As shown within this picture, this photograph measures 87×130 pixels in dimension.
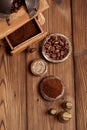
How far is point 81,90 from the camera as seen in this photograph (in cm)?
150

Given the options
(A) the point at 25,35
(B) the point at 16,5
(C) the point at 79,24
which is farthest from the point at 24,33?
(C) the point at 79,24

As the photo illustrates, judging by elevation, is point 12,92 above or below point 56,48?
below

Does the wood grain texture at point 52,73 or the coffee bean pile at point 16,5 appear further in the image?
the wood grain texture at point 52,73

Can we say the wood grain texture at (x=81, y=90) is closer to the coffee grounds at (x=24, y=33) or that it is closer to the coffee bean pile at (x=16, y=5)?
the coffee grounds at (x=24, y=33)

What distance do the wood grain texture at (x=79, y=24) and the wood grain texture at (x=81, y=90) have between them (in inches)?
1.4

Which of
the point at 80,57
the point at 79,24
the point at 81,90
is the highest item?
the point at 79,24

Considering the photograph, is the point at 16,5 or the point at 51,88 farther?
the point at 51,88

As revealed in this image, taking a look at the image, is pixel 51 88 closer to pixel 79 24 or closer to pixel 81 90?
pixel 81 90

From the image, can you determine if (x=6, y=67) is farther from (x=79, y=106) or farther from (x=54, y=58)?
(x=79, y=106)

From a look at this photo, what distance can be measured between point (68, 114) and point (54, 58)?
0.19 meters

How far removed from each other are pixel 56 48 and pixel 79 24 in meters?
0.14

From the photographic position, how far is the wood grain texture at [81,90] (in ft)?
4.87

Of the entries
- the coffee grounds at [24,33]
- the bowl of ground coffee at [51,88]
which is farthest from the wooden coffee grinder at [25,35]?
the bowl of ground coffee at [51,88]

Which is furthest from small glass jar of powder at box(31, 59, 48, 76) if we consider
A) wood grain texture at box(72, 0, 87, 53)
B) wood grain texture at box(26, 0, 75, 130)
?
wood grain texture at box(72, 0, 87, 53)
